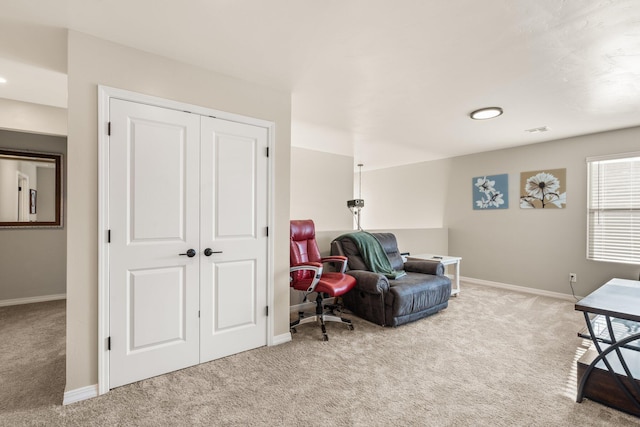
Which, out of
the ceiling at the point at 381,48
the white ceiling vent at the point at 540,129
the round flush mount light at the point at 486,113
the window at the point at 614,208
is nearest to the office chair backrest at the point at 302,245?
the ceiling at the point at 381,48

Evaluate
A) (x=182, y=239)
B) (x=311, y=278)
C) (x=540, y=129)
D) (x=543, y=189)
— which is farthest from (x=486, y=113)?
(x=182, y=239)

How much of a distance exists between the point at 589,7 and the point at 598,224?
144 inches

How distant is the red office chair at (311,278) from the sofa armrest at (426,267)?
121cm

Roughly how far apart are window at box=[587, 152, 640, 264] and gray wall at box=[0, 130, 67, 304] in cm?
750

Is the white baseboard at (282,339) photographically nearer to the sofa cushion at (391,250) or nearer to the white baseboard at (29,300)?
the sofa cushion at (391,250)

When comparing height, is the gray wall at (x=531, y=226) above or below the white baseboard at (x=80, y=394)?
above

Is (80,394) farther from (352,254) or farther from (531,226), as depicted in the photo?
(531,226)

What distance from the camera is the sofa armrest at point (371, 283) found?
3.37 meters

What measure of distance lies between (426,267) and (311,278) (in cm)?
182

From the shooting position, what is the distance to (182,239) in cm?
239

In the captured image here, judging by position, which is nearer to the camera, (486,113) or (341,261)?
(486,113)

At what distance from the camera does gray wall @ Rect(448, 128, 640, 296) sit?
4.24 metres

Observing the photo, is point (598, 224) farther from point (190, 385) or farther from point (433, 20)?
point (190, 385)

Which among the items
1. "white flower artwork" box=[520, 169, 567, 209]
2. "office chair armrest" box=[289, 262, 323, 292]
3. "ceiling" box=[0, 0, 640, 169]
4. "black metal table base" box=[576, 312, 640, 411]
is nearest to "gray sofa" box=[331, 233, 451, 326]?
"office chair armrest" box=[289, 262, 323, 292]
